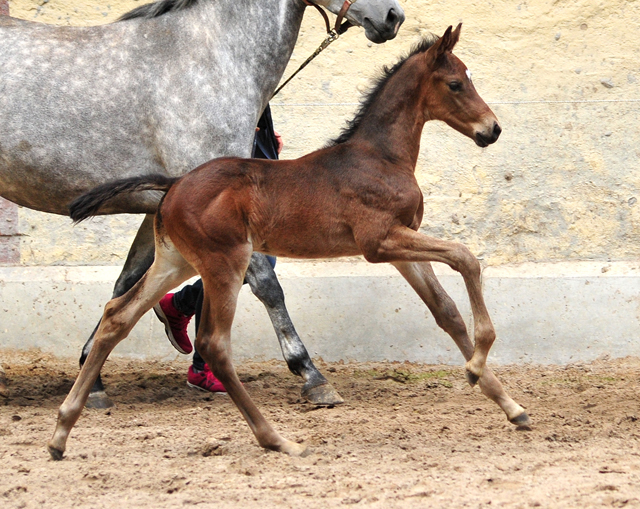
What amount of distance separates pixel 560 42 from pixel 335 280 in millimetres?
2309

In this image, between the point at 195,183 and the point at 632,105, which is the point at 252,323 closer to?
the point at 195,183

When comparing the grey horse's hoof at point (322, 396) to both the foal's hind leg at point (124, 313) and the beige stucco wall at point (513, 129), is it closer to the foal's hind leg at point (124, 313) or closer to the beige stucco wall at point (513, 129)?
the foal's hind leg at point (124, 313)

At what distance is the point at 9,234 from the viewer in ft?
19.0

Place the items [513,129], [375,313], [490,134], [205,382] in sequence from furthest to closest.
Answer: [513,129]
[375,313]
[205,382]
[490,134]

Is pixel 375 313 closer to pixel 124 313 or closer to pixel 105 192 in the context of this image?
pixel 124 313

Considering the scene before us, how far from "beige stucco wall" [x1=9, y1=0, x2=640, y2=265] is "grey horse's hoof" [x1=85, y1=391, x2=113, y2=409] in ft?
4.78

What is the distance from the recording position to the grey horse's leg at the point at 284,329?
4281 millimetres

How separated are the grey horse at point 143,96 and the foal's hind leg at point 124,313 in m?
0.76

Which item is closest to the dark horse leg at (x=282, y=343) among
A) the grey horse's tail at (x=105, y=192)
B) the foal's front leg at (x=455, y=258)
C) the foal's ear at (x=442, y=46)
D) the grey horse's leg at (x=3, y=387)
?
the grey horse's leg at (x=3, y=387)

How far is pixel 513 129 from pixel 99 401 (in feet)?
10.8

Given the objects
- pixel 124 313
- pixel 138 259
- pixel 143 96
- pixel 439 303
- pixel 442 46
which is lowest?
pixel 138 259

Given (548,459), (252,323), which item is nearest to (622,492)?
(548,459)

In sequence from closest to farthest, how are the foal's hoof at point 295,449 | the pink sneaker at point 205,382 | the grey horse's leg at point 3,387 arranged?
1. the foal's hoof at point 295,449
2. the grey horse's leg at point 3,387
3. the pink sneaker at point 205,382

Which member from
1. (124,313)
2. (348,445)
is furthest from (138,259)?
(348,445)
